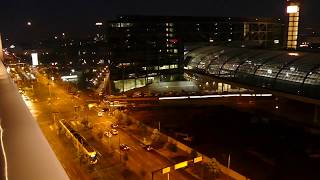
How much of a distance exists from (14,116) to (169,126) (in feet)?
110

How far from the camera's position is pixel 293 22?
60750 millimetres

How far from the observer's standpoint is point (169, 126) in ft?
120

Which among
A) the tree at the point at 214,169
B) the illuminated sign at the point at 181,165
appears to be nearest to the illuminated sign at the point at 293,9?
the tree at the point at 214,169

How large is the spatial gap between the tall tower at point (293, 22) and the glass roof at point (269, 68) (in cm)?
1298

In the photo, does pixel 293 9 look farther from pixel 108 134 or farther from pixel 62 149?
pixel 62 149

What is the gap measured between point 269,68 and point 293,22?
2476 centimetres

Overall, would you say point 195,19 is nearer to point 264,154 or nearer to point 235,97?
point 235,97

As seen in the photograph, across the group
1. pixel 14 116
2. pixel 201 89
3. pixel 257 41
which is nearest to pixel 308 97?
pixel 201 89

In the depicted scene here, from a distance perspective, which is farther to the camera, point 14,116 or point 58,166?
point 14,116

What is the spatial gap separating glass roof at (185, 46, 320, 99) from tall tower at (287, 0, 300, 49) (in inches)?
511

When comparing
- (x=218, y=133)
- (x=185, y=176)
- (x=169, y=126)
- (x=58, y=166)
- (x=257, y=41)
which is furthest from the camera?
(x=257, y=41)

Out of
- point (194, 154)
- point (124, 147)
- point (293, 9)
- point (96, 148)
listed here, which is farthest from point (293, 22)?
point (96, 148)

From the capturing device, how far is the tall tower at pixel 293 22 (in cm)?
5975

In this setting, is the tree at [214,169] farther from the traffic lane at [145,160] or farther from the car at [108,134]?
the car at [108,134]
